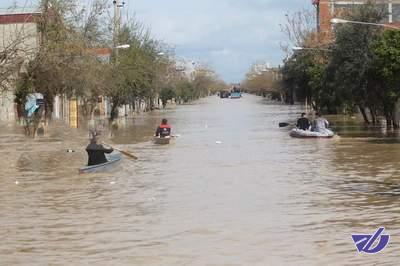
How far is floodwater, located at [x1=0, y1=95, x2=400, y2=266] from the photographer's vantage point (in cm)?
1217

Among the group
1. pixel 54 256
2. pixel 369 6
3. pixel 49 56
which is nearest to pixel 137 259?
pixel 54 256

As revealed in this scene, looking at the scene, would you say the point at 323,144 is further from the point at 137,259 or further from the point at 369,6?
the point at 137,259

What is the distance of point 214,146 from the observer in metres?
36.9

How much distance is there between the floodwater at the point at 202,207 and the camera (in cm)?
1217

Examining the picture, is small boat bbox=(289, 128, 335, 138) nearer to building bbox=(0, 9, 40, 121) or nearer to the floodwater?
the floodwater

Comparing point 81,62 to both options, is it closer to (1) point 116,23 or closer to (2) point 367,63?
(2) point 367,63

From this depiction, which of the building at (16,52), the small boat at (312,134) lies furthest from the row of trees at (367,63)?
the building at (16,52)

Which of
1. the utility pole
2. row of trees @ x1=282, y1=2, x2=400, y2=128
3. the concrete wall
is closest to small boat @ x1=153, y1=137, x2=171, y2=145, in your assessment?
the concrete wall

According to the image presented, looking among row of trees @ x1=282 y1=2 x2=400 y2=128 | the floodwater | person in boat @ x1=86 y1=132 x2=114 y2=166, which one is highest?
row of trees @ x1=282 y1=2 x2=400 y2=128

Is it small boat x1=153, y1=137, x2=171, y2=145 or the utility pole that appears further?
the utility pole

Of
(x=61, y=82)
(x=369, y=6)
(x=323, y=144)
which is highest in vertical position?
(x=369, y=6)

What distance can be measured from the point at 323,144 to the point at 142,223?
2363 cm

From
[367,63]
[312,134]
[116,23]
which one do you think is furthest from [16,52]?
[116,23]

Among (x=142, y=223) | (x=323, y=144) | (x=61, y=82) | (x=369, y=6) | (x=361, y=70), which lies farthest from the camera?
(x=369, y=6)
